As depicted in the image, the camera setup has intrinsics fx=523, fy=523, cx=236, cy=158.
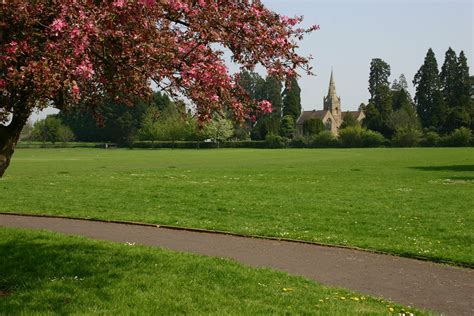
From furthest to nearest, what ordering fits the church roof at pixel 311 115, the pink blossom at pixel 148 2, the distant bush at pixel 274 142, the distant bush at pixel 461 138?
the church roof at pixel 311 115 < the distant bush at pixel 274 142 < the distant bush at pixel 461 138 < the pink blossom at pixel 148 2

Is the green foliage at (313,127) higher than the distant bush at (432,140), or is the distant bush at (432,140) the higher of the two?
the green foliage at (313,127)

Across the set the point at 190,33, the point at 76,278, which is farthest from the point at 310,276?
the point at 190,33

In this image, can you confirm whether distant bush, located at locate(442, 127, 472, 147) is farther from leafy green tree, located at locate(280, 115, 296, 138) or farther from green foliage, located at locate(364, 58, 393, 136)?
leafy green tree, located at locate(280, 115, 296, 138)

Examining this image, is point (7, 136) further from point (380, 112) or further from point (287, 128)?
point (380, 112)

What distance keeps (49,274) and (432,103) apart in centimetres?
→ 11931

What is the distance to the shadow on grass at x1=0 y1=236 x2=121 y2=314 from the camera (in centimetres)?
704

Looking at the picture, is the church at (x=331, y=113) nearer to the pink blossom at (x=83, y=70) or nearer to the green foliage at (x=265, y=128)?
the green foliage at (x=265, y=128)

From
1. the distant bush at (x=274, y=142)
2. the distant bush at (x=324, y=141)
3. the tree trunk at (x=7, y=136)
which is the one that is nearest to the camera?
the tree trunk at (x=7, y=136)

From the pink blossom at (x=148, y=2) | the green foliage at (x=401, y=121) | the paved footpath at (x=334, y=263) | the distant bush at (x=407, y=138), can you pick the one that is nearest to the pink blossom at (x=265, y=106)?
the pink blossom at (x=148, y=2)

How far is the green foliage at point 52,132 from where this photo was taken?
12588 centimetres

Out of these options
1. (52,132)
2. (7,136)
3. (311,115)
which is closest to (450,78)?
(311,115)

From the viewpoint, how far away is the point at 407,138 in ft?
323

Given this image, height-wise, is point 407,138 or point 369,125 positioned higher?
point 369,125

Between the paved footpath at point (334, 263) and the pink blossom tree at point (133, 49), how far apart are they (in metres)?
3.65
